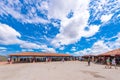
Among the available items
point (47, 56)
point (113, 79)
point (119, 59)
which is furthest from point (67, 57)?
point (113, 79)

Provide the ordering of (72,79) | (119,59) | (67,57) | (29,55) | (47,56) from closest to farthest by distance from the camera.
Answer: (72,79) < (119,59) < (29,55) < (47,56) < (67,57)

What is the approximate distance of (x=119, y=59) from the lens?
130 ft

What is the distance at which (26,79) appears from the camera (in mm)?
13172

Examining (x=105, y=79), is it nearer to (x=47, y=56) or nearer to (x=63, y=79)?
(x=63, y=79)

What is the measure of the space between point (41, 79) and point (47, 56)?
42657mm

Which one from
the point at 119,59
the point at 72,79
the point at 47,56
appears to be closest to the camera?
the point at 72,79

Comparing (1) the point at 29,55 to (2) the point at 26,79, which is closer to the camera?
(2) the point at 26,79

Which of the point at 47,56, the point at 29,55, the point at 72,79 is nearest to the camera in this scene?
the point at 72,79

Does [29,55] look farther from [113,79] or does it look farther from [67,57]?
[113,79]

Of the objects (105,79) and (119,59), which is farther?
(119,59)

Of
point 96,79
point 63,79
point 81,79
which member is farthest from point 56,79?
point 96,79

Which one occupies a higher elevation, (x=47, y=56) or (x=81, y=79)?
(x=47, y=56)

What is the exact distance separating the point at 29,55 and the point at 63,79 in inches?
1501

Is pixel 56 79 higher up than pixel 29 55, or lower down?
lower down
